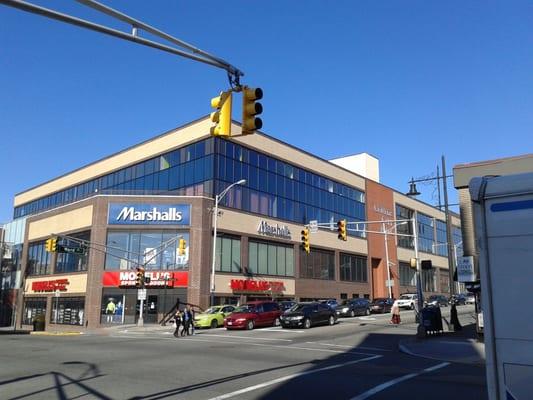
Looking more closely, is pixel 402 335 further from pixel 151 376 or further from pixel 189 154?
pixel 189 154

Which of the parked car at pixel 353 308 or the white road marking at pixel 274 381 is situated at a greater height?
the parked car at pixel 353 308

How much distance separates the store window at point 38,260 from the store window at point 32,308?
2.83 meters

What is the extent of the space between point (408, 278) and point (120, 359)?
68082 millimetres

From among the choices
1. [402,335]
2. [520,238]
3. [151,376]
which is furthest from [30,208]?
[520,238]

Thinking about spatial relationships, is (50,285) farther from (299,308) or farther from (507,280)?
(507,280)

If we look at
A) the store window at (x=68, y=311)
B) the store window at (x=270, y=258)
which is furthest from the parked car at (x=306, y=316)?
the store window at (x=68, y=311)

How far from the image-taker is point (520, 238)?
398 centimetres

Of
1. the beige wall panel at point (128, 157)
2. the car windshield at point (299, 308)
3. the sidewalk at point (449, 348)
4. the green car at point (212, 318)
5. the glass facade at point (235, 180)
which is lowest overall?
the sidewalk at point (449, 348)

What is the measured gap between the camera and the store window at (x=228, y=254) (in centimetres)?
4522

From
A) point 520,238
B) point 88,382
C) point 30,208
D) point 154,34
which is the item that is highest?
point 30,208

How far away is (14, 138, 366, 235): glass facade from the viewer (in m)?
46.7

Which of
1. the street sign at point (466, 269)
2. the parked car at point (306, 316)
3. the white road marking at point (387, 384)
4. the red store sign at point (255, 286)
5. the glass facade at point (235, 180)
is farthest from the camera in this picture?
the glass facade at point (235, 180)

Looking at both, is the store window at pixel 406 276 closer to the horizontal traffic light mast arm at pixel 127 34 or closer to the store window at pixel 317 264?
the store window at pixel 317 264

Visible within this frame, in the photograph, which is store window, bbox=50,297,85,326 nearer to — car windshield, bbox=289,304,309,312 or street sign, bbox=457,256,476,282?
car windshield, bbox=289,304,309,312
